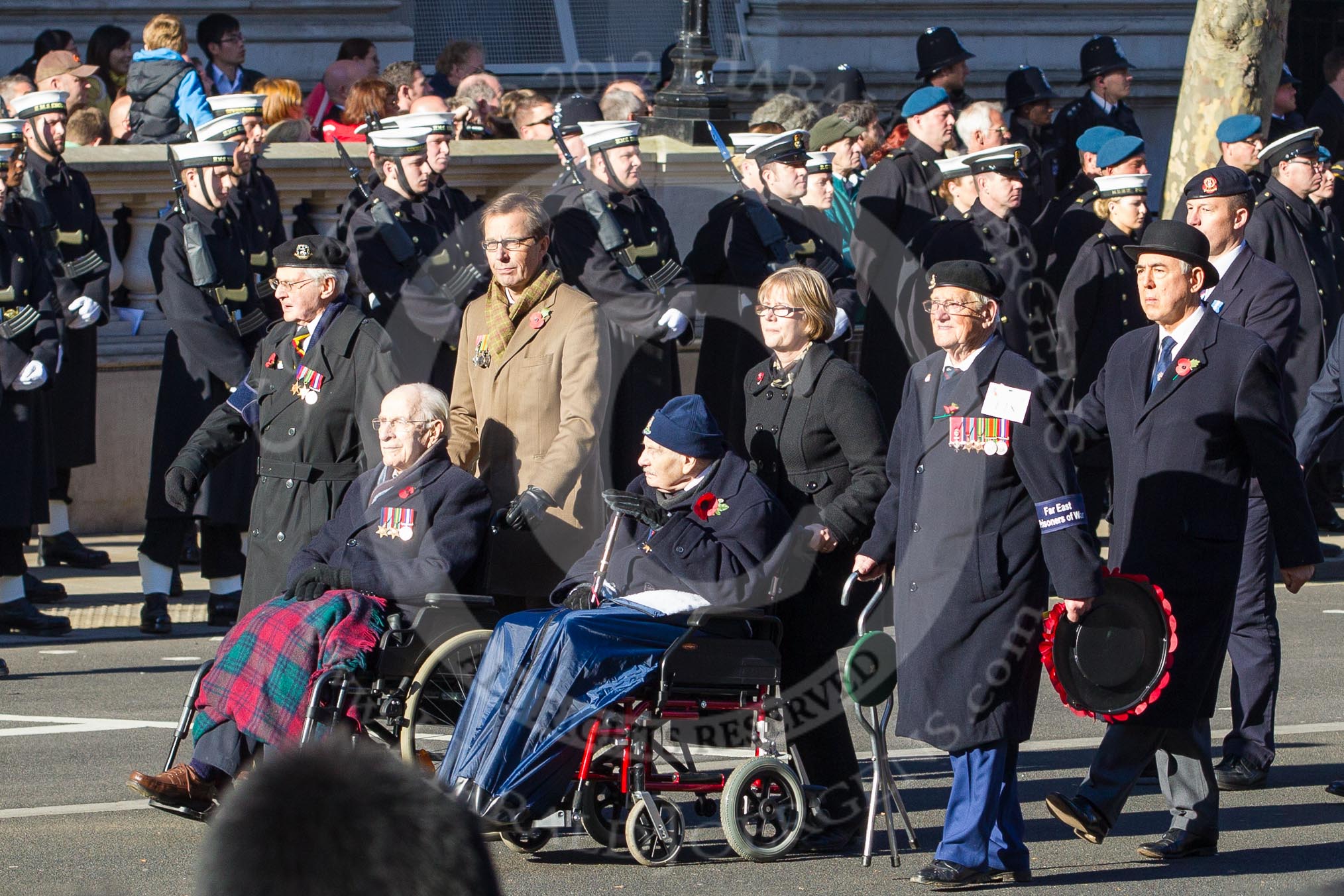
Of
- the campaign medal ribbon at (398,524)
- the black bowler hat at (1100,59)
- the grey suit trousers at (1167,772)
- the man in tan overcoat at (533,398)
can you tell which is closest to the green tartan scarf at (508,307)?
the man in tan overcoat at (533,398)

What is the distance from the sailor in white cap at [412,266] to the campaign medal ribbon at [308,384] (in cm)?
272

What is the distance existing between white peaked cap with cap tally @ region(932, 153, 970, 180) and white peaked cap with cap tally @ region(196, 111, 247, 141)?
355 cm

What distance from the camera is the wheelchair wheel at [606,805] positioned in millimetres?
6059

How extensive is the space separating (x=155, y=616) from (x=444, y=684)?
3.51 meters

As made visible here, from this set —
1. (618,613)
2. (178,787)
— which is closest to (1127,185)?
(618,613)

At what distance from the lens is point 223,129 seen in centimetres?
1022

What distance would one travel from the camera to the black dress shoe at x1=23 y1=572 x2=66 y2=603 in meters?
10.0

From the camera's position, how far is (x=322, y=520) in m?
7.21

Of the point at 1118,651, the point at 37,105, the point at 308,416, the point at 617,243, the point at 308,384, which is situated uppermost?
the point at 37,105

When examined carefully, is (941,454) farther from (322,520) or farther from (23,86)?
(23,86)

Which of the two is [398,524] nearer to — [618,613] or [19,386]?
[618,613]

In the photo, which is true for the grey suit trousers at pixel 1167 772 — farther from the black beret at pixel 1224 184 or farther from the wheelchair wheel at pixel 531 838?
the black beret at pixel 1224 184

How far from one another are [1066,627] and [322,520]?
8.45 feet

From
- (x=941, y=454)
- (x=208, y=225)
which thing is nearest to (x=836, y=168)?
(x=208, y=225)
